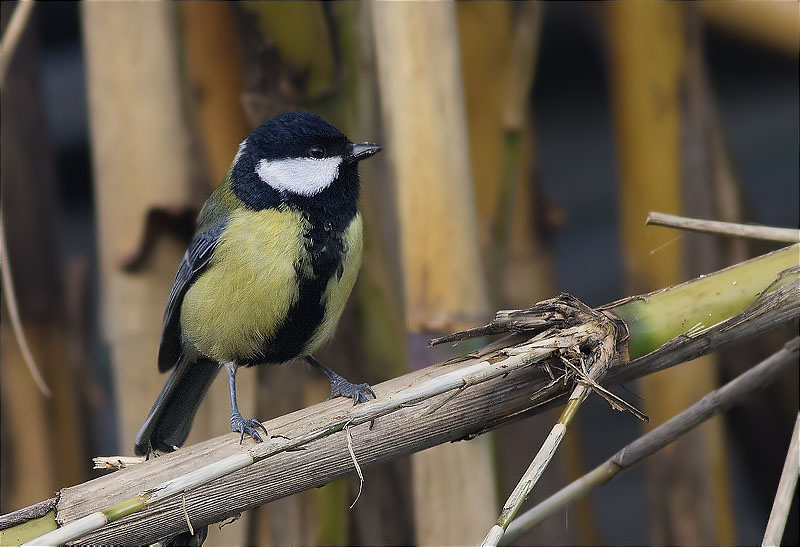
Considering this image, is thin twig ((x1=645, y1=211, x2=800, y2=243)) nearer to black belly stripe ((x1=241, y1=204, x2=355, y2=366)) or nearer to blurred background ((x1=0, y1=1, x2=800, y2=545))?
blurred background ((x1=0, y1=1, x2=800, y2=545))

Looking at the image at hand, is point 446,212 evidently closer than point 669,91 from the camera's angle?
Yes

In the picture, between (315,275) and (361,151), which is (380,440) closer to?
(315,275)

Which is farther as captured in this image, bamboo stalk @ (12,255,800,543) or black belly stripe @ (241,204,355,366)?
black belly stripe @ (241,204,355,366)

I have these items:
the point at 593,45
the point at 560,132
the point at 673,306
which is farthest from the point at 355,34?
the point at 560,132

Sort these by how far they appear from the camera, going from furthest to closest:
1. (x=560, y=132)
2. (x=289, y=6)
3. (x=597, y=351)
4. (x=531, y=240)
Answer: (x=560, y=132), (x=531, y=240), (x=289, y=6), (x=597, y=351)

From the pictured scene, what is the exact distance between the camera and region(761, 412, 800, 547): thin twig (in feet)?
2.34

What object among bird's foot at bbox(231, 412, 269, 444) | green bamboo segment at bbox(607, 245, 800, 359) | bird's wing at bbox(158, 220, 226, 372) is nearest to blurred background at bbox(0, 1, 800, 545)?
bird's wing at bbox(158, 220, 226, 372)

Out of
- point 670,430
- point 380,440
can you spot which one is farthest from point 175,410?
point 670,430

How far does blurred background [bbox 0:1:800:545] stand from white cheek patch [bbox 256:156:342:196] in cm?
8

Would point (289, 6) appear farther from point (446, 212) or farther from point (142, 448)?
point (142, 448)

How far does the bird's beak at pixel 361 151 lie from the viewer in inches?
51.2

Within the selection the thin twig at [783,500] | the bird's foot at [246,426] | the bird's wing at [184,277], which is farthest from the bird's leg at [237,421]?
the thin twig at [783,500]

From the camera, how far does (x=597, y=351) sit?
0.78 meters

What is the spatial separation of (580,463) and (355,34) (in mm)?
969
